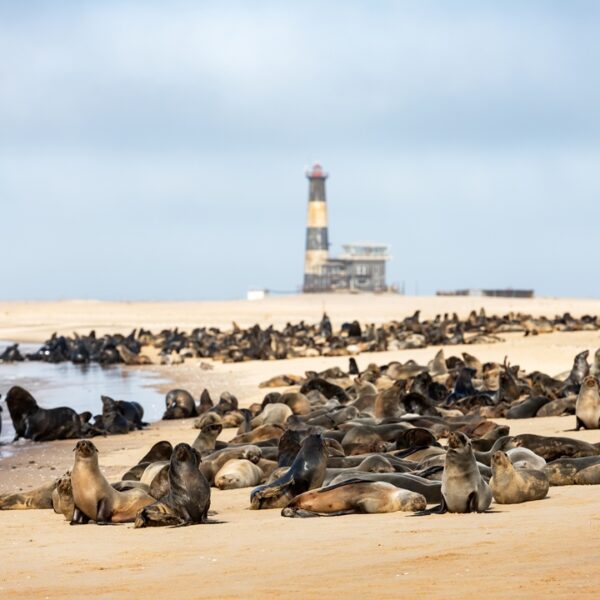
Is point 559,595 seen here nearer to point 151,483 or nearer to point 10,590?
point 10,590

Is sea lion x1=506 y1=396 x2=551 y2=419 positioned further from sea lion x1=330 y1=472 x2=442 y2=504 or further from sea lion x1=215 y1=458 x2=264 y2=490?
sea lion x1=330 y1=472 x2=442 y2=504

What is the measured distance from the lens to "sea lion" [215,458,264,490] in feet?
30.1

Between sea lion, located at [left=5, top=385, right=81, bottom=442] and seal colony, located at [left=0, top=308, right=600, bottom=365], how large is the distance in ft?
41.6

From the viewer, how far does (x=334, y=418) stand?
1259 cm

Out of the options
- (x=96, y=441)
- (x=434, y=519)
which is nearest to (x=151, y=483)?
(x=434, y=519)

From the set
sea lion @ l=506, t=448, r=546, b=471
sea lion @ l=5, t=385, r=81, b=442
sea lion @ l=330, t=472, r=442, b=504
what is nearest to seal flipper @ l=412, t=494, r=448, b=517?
sea lion @ l=330, t=472, r=442, b=504

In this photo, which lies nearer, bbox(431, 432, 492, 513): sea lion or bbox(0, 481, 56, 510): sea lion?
bbox(431, 432, 492, 513): sea lion

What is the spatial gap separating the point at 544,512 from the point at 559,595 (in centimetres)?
235

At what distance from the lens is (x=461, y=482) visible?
6.95 metres

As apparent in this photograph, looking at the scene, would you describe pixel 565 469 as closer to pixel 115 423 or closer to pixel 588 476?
pixel 588 476

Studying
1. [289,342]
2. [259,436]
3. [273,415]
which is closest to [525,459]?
[259,436]

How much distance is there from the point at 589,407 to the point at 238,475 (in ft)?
12.2

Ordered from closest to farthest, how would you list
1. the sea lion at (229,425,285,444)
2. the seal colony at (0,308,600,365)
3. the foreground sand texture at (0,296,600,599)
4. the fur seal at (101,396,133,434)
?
the foreground sand texture at (0,296,600,599) → the sea lion at (229,425,285,444) → the fur seal at (101,396,133,434) → the seal colony at (0,308,600,365)

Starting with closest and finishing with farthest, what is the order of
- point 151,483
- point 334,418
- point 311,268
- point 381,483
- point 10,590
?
point 10,590, point 381,483, point 151,483, point 334,418, point 311,268
